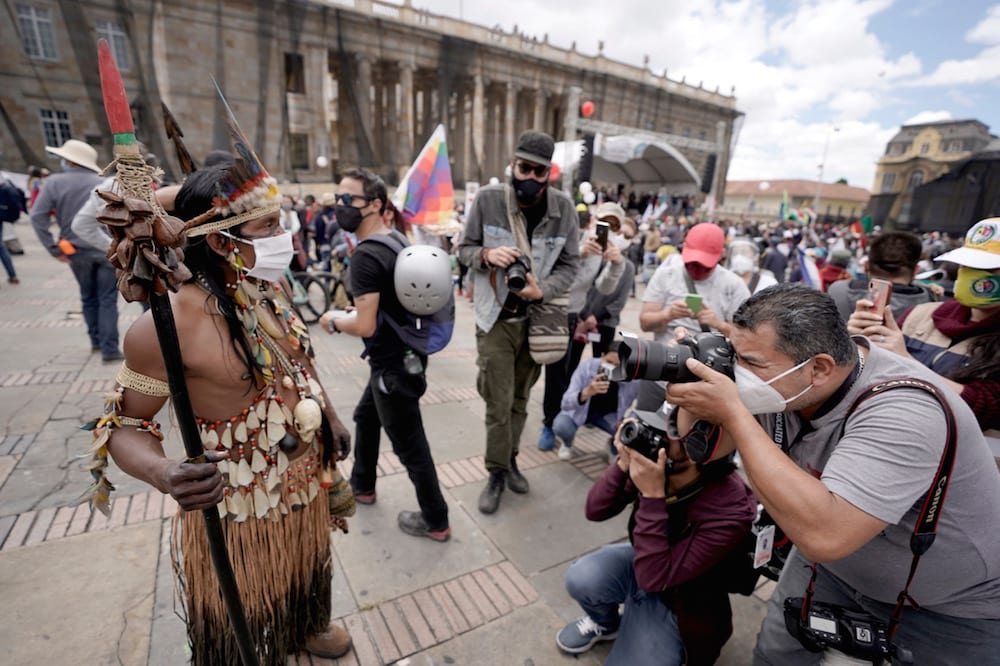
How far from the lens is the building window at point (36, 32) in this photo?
1961 cm

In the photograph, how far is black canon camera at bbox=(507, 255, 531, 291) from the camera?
2623mm

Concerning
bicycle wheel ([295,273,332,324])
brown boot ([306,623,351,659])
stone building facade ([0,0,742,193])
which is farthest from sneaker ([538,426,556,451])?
stone building facade ([0,0,742,193])

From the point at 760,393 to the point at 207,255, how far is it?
169 centimetres

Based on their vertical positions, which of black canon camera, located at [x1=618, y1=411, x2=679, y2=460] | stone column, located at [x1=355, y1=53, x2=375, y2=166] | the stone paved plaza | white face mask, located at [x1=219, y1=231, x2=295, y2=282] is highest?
stone column, located at [x1=355, y1=53, x2=375, y2=166]

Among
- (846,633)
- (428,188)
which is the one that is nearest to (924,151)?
(428,188)

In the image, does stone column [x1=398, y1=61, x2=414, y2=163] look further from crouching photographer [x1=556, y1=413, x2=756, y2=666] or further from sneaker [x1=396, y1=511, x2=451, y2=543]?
crouching photographer [x1=556, y1=413, x2=756, y2=666]

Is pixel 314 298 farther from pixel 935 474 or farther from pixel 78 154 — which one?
pixel 935 474

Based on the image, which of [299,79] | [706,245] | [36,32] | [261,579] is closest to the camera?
[261,579]

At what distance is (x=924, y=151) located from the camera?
49.2 m

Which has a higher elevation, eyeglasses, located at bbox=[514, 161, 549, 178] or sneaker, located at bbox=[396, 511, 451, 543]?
eyeglasses, located at bbox=[514, 161, 549, 178]

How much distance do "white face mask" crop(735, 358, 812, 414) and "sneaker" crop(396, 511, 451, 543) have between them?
6.18ft

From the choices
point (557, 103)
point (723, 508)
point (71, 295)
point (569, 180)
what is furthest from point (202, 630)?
point (557, 103)

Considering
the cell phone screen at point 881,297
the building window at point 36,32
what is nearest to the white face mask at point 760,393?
the cell phone screen at point 881,297

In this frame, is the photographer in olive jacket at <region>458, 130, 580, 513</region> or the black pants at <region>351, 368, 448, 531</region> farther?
the photographer in olive jacket at <region>458, 130, 580, 513</region>
